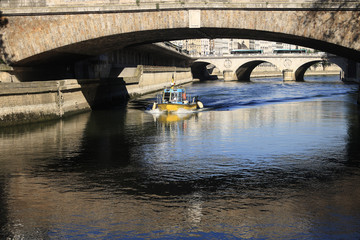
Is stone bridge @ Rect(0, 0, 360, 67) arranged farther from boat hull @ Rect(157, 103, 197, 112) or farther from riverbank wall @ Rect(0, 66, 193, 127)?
boat hull @ Rect(157, 103, 197, 112)

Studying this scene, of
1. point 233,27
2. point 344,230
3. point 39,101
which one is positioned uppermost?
point 233,27

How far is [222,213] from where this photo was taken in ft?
41.0

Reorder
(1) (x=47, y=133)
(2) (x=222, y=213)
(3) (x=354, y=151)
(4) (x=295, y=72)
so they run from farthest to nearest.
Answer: (4) (x=295, y=72)
(1) (x=47, y=133)
(3) (x=354, y=151)
(2) (x=222, y=213)

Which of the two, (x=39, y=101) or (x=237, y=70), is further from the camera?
(x=237, y=70)

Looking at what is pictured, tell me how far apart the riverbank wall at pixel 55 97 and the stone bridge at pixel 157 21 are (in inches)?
91.8

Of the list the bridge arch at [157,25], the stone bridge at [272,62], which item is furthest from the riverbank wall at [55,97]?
the stone bridge at [272,62]

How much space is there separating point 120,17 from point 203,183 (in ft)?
52.2

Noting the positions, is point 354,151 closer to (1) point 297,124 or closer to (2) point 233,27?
(1) point 297,124

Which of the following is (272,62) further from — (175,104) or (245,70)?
(175,104)

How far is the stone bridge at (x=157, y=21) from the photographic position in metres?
26.6

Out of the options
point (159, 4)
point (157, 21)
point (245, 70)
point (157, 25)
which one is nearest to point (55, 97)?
point (157, 25)

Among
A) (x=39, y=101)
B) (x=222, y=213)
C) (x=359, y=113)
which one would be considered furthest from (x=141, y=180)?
(x=359, y=113)

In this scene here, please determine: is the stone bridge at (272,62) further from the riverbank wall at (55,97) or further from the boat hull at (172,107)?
the boat hull at (172,107)

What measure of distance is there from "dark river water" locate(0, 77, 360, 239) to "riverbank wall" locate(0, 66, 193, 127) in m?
1.53
